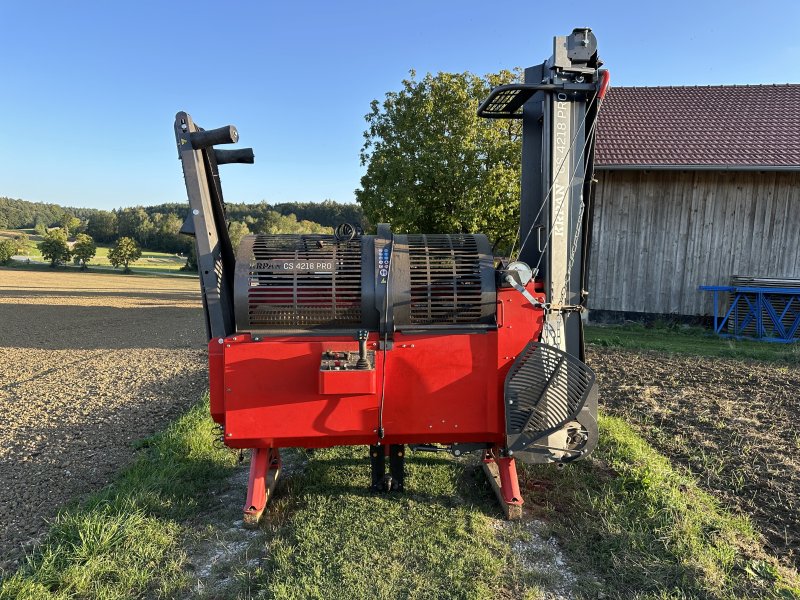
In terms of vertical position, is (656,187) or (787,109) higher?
(787,109)

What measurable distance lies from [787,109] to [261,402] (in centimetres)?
1513

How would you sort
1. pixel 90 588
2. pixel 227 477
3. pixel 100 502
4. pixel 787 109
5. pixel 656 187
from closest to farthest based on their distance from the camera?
pixel 90 588 < pixel 100 502 < pixel 227 477 < pixel 656 187 < pixel 787 109

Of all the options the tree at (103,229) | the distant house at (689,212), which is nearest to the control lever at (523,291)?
the distant house at (689,212)

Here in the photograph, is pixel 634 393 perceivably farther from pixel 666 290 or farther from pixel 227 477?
pixel 666 290

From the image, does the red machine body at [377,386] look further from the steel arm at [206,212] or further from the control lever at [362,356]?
the steel arm at [206,212]

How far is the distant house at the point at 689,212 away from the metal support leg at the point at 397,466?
953 cm

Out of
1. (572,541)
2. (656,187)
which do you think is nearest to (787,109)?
(656,187)

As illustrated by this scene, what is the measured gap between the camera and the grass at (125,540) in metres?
2.88

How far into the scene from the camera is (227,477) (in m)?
4.45

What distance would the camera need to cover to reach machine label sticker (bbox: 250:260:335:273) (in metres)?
3.42

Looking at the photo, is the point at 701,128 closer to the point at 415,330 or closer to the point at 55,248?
the point at 415,330

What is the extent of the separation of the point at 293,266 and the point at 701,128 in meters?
12.8

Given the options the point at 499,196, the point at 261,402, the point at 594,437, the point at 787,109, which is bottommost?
the point at 594,437

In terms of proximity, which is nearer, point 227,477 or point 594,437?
point 594,437
